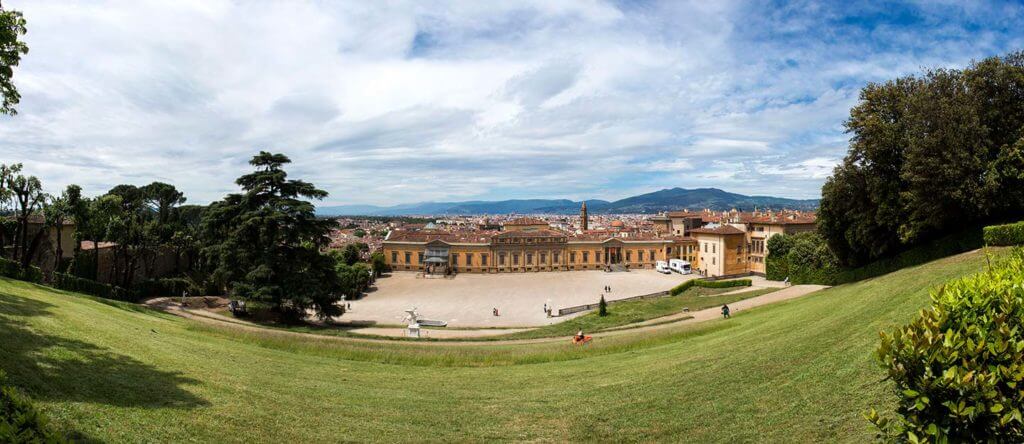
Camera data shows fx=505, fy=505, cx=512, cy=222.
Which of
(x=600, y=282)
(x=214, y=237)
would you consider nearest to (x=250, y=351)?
(x=214, y=237)

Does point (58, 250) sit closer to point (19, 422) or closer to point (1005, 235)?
point (19, 422)

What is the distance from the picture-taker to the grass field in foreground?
21.0ft

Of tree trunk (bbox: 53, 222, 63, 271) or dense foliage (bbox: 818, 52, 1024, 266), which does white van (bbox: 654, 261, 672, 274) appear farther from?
tree trunk (bbox: 53, 222, 63, 271)

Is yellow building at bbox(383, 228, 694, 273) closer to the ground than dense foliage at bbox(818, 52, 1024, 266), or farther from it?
closer to the ground

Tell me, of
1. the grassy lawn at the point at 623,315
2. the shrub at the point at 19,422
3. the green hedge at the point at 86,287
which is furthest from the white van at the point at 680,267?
the shrub at the point at 19,422

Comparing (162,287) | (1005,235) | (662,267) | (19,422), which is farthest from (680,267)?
(19,422)

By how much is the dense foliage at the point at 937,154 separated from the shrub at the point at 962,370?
20.2 metres

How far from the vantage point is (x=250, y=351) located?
1389cm

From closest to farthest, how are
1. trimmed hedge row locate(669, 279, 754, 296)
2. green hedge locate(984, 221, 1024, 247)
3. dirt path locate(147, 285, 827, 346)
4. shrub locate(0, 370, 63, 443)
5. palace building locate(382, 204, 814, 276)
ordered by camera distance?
shrub locate(0, 370, 63, 443) < green hedge locate(984, 221, 1024, 247) < dirt path locate(147, 285, 827, 346) < trimmed hedge row locate(669, 279, 754, 296) < palace building locate(382, 204, 814, 276)

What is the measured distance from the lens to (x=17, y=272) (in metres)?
21.7

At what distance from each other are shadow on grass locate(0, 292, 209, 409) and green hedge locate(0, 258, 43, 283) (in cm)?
1528

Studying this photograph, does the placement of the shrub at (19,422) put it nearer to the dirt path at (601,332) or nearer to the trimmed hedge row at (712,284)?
the dirt path at (601,332)

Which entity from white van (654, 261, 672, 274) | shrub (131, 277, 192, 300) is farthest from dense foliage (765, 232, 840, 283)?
shrub (131, 277, 192, 300)

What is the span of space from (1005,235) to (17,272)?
38.6m
